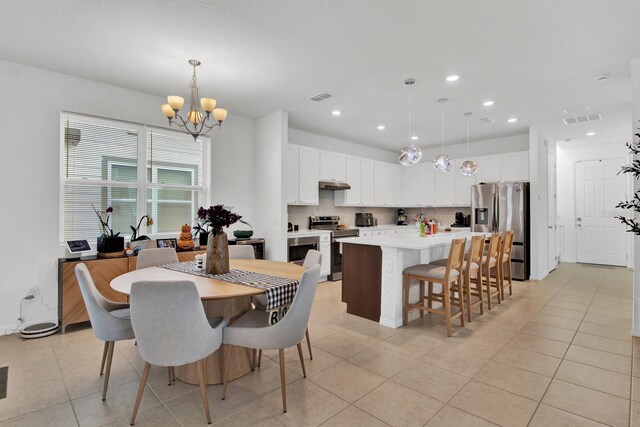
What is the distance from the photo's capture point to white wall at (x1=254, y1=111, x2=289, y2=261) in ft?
16.3

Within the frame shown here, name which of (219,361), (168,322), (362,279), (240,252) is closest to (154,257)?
(240,252)

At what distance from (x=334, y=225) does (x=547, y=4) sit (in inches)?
185

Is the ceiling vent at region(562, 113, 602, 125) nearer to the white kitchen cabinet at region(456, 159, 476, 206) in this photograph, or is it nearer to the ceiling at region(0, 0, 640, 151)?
the ceiling at region(0, 0, 640, 151)

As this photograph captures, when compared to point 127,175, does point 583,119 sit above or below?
above

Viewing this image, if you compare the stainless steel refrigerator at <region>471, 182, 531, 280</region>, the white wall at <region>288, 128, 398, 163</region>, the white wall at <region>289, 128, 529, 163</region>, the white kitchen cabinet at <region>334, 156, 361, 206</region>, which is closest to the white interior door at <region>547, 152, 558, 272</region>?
the white wall at <region>289, 128, 529, 163</region>

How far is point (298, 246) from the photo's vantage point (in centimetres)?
530

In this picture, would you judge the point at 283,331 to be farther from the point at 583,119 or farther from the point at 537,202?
the point at 583,119

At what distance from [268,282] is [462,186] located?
577cm

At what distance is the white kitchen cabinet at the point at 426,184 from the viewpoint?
7.42 meters

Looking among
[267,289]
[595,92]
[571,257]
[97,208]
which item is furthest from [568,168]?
[97,208]

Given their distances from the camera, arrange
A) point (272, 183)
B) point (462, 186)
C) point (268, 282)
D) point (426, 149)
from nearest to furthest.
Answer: point (268, 282), point (272, 183), point (462, 186), point (426, 149)

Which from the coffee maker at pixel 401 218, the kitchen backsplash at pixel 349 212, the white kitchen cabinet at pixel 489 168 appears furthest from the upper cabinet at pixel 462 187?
the coffee maker at pixel 401 218

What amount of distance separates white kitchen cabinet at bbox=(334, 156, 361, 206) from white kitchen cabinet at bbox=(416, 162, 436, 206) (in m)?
1.69

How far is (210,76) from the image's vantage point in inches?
146
